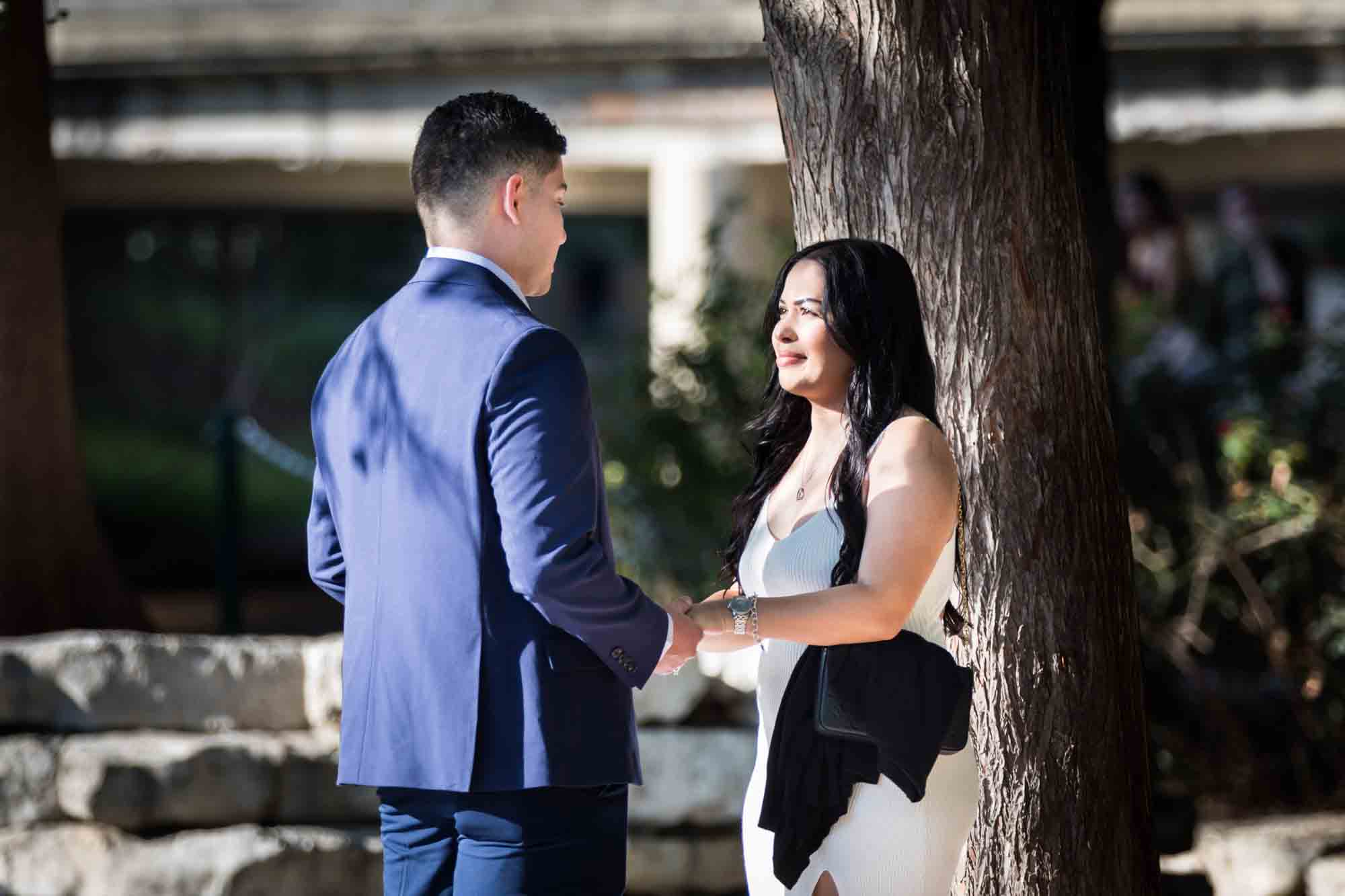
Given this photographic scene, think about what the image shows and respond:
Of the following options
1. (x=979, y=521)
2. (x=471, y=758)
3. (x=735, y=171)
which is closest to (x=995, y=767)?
(x=979, y=521)

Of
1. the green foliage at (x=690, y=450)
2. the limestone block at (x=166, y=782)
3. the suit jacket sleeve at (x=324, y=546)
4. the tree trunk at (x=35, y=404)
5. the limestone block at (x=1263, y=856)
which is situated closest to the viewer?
the suit jacket sleeve at (x=324, y=546)

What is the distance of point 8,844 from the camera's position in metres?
4.96

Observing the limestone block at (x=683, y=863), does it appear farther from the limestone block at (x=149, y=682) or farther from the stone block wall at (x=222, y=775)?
the limestone block at (x=149, y=682)

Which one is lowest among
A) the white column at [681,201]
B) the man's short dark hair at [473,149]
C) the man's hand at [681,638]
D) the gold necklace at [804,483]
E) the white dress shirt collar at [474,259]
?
the man's hand at [681,638]

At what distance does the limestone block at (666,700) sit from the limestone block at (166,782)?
116 cm

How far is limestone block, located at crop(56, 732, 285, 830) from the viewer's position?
5016mm

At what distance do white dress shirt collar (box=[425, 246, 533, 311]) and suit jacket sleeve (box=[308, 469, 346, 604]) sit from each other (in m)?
0.50

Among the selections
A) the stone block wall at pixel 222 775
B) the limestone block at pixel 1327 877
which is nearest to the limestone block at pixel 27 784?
the stone block wall at pixel 222 775

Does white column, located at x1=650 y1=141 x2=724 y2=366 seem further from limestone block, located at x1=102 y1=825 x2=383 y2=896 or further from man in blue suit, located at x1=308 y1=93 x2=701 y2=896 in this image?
man in blue suit, located at x1=308 y1=93 x2=701 y2=896

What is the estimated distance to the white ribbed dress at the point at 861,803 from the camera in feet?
9.26

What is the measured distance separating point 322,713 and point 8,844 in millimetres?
1005

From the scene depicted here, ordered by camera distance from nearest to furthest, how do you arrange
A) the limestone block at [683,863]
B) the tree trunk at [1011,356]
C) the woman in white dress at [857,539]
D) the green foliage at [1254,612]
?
the woman in white dress at [857,539], the tree trunk at [1011,356], the limestone block at [683,863], the green foliage at [1254,612]

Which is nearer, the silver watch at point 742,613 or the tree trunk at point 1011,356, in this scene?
the silver watch at point 742,613

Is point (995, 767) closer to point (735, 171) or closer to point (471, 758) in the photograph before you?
point (471, 758)
